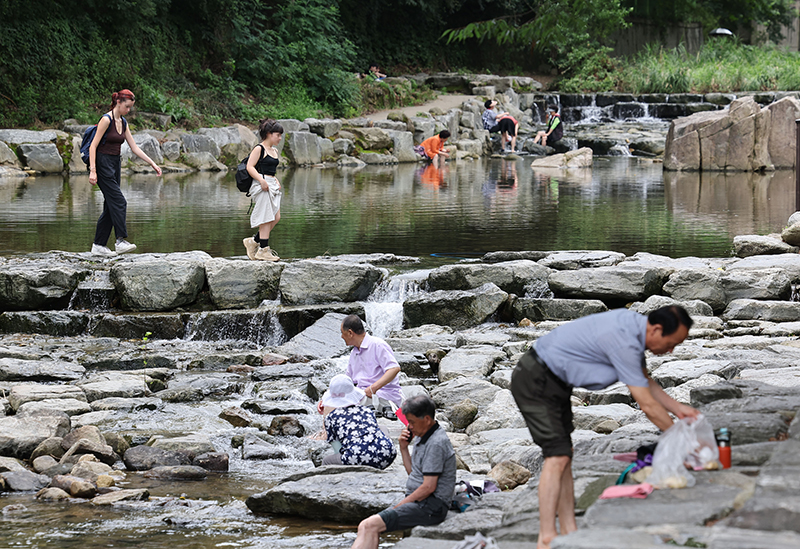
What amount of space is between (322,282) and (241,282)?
0.94 metres

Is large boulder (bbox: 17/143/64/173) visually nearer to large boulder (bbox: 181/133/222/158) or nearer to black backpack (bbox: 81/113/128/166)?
large boulder (bbox: 181/133/222/158)

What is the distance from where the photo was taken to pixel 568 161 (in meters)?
28.4

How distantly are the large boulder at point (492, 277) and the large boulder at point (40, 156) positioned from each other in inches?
667

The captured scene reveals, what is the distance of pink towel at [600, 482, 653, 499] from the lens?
383 cm

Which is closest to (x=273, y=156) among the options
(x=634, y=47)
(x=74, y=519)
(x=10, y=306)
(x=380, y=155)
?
(x=10, y=306)

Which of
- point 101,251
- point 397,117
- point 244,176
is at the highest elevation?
point 397,117

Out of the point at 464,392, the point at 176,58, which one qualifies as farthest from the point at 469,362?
the point at 176,58

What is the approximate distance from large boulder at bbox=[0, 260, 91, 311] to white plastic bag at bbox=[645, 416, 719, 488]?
8400 mm

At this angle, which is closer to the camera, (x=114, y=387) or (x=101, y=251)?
(x=114, y=387)

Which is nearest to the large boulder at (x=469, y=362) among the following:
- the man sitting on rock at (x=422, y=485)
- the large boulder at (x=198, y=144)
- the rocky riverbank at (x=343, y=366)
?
the rocky riverbank at (x=343, y=366)

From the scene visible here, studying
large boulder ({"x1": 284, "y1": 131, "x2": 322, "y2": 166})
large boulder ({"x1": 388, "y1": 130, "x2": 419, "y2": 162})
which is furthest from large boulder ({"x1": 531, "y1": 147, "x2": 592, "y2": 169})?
large boulder ({"x1": 284, "y1": 131, "x2": 322, "y2": 166})

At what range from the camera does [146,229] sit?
14594 millimetres

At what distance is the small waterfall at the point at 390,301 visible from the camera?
10758 millimetres

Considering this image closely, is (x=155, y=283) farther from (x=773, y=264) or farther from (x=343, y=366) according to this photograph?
(x=773, y=264)
